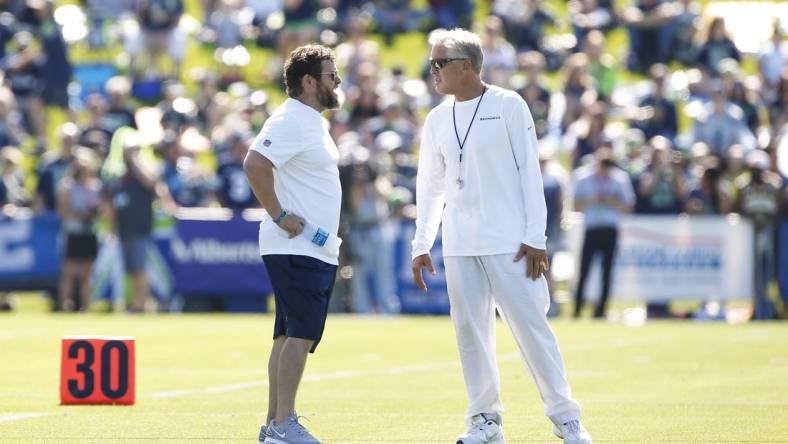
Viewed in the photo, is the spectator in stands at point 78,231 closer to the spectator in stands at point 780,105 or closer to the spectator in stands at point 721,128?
the spectator in stands at point 721,128

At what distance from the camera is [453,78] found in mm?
8336

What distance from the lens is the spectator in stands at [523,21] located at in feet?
99.3

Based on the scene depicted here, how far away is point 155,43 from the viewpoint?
3128cm

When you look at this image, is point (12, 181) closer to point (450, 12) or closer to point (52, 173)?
point (52, 173)

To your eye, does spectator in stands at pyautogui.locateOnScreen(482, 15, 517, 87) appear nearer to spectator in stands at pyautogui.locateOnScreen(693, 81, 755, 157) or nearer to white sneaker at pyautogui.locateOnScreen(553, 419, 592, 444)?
spectator in stands at pyautogui.locateOnScreen(693, 81, 755, 157)

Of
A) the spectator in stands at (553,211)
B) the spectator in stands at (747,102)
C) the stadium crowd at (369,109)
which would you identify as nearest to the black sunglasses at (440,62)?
the stadium crowd at (369,109)

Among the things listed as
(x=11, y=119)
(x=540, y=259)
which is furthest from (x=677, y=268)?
(x=540, y=259)

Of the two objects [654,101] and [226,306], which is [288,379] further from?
[654,101]

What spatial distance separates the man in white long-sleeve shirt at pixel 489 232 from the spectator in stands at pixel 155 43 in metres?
23.2

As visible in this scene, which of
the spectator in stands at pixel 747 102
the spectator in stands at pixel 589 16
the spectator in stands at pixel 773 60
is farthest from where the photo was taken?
the spectator in stands at pixel 589 16

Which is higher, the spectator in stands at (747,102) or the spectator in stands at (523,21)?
the spectator in stands at (523,21)

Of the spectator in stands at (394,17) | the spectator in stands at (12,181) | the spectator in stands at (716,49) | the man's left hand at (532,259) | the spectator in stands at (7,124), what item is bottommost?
the spectator in stands at (12,181)

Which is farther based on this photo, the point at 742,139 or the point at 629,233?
the point at 742,139

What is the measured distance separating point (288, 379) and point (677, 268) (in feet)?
46.8
